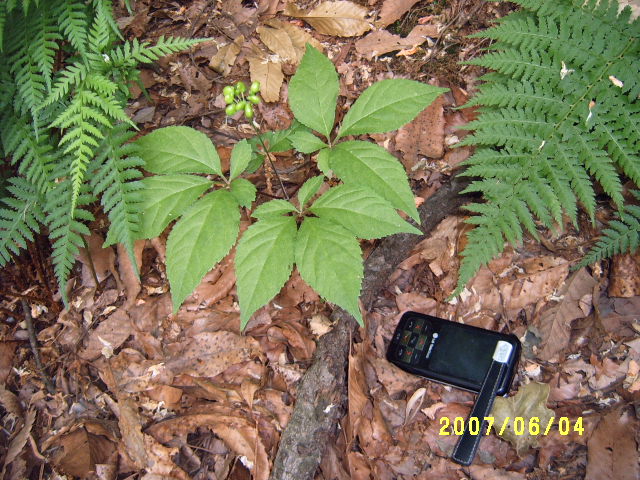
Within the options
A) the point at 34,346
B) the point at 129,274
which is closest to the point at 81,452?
the point at 34,346

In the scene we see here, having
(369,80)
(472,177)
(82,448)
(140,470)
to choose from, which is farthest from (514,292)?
(82,448)

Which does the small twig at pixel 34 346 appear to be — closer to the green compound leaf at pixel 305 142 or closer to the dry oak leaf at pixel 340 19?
the green compound leaf at pixel 305 142

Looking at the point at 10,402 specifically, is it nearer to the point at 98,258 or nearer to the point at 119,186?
the point at 98,258

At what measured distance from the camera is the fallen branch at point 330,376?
2195 mm

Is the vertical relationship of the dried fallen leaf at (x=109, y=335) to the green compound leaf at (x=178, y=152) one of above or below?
below

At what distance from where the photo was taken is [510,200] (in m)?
2.45

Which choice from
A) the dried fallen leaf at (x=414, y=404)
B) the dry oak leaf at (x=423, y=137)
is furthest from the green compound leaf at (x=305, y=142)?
the dried fallen leaf at (x=414, y=404)

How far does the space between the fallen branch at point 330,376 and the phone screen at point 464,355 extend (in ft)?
1.46

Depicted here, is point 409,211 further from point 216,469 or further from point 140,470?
point 140,470

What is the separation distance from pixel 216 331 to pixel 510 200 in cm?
173

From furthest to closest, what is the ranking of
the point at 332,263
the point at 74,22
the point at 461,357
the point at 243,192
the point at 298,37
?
the point at 298,37 < the point at 461,357 < the point at 74,22 < the point at 243,192 < the point at 332,263

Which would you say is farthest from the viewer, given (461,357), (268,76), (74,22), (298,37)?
(298,37)

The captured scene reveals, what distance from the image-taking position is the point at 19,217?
7.64 ft

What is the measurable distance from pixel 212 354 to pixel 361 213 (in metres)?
1.20
